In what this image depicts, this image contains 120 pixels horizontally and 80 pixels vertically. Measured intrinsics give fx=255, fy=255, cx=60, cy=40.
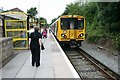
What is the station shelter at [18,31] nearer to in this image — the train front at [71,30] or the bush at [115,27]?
the train front at [71,30]

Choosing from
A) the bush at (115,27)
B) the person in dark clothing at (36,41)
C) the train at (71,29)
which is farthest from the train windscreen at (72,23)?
the person in dark clothing at (36,41)

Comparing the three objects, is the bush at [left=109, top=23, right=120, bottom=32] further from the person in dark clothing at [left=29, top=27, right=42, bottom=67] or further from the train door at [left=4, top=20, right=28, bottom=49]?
the person in dark clothing at [left=29, top=27, right=42, bottom=67]

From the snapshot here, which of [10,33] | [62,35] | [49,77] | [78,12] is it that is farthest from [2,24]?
[78,12]

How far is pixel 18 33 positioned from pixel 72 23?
6.06m

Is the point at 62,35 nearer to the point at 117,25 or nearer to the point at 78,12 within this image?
the point at 117,25

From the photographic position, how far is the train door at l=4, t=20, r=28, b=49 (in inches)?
688

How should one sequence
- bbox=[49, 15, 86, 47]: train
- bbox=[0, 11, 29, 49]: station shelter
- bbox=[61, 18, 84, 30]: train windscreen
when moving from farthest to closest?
bbox=[61, 18, 84, 30]: train windscreen, bbox=[49, 15, 86, 47]: train, bbox=[0, 11, 29, 49]: station shelter

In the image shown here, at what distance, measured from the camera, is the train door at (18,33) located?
57.3 feet

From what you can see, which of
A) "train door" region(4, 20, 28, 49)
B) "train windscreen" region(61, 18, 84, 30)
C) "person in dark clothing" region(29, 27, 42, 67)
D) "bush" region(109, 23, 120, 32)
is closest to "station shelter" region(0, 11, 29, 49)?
"train door" region(4, 20, 28, 49)

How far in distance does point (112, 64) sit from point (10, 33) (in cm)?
741

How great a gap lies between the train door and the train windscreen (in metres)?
4.84

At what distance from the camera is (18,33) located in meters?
17.8

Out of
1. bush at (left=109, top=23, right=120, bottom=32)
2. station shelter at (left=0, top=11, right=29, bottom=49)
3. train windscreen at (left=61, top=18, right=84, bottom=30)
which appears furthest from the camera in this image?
bush at (left=109, top=23, right=120, bottom=32)

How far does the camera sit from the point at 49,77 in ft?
27.2
